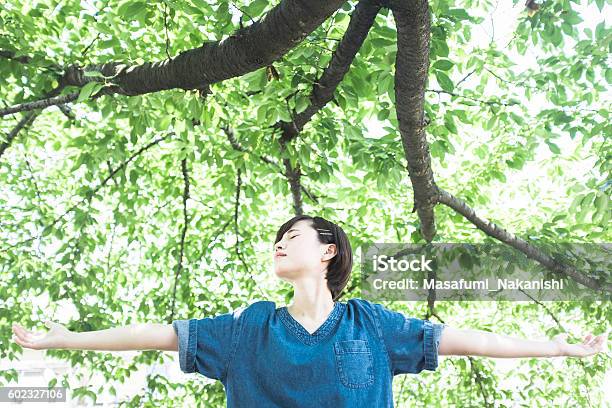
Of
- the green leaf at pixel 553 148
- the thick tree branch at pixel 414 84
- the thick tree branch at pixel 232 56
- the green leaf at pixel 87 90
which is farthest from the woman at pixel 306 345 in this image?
the green leaf at pixel 553 148

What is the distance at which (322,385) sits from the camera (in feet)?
A: 5.32

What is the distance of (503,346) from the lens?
1.76 m

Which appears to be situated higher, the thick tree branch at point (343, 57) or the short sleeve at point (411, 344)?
the thick tree branch at point (343, 57)

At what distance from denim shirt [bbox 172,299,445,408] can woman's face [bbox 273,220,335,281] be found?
10cm

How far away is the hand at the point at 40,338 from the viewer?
1658 mm

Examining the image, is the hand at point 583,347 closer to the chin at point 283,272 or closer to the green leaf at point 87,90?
the chin at point 283,272

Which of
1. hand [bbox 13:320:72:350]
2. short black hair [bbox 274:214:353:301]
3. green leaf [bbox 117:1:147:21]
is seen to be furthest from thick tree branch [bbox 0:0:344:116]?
hand [bbox 13:320:72:350]

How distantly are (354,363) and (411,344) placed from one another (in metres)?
0.16

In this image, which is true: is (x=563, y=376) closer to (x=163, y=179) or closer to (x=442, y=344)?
(x=163, y=179)

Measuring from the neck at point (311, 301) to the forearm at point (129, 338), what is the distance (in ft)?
1.01

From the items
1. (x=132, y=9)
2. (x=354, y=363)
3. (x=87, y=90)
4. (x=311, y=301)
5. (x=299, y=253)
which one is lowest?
(x=354, y=363)

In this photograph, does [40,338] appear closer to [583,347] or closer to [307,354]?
[307,354]

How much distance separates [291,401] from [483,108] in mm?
2465

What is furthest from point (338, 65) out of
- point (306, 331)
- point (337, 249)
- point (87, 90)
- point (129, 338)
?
point (129, 338)
